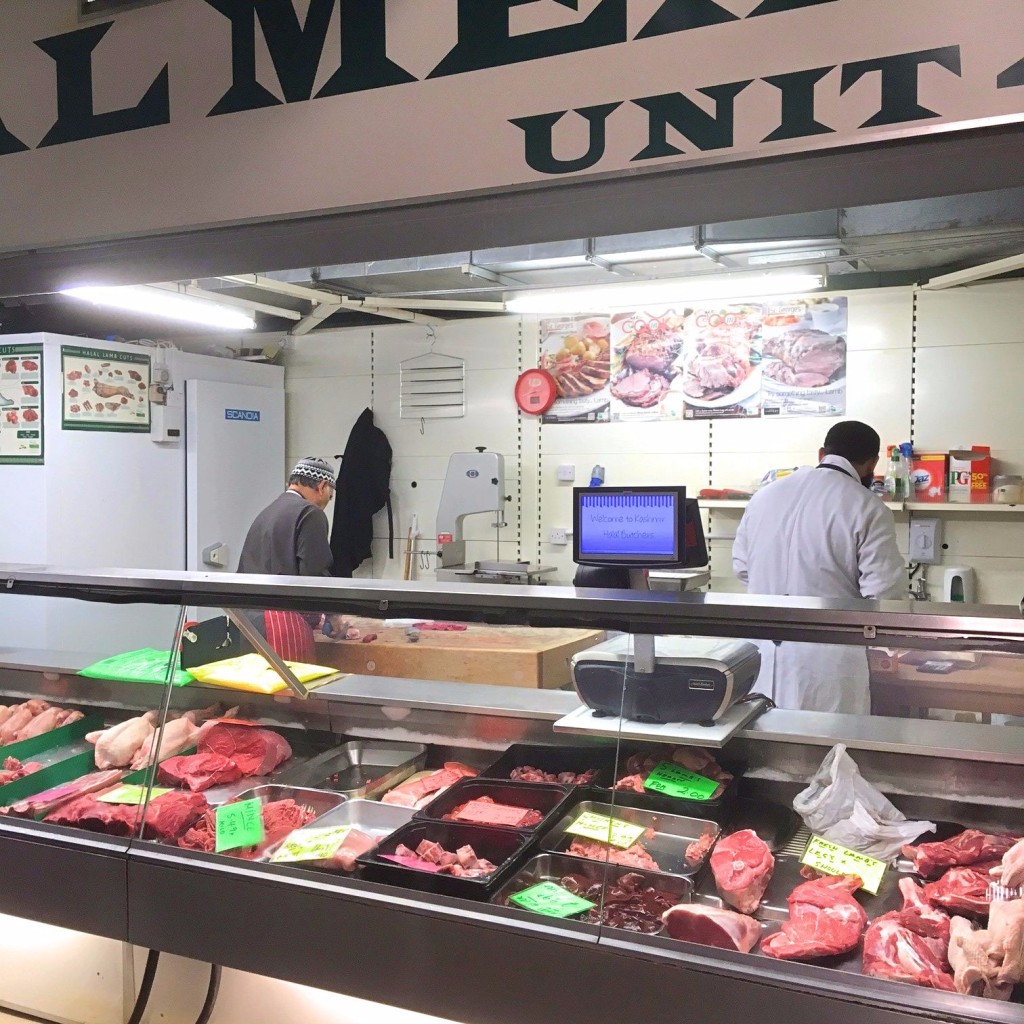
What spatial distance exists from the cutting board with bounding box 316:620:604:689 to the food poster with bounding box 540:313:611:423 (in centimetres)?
242

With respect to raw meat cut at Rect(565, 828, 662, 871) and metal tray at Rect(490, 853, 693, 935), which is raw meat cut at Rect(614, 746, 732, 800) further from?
metal tray at Rect(490, 853, 693, 935)

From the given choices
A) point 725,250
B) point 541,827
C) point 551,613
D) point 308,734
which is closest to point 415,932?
point 541,827

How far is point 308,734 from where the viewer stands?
281 centimetres

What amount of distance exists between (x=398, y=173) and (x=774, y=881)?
1741 millimetres

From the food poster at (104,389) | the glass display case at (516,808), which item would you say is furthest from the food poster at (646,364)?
the glass display case at (516,808)

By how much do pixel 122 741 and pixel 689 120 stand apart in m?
2.35

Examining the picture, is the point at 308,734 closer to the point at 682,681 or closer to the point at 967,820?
the point at 682,681

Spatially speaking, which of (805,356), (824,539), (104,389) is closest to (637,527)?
(824,539)

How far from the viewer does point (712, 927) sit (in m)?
1.80

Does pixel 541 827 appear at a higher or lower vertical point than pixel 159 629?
lower

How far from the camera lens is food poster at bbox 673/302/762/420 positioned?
583cm

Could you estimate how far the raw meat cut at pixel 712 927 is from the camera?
178 cm

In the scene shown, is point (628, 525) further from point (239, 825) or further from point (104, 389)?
point (104, 389)

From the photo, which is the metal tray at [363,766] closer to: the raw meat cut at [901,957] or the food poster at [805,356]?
the raw meat cut at [901,957]
